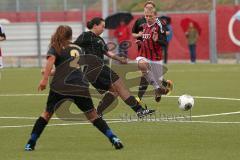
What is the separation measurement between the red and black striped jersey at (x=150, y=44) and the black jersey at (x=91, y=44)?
2870 millimetres

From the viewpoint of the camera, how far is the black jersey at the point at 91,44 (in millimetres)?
15570

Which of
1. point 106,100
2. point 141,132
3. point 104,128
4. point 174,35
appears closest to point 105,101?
point 106,100

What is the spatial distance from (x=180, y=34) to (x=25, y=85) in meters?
16.4

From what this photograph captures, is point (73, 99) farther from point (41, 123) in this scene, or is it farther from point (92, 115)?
point (41, 123)

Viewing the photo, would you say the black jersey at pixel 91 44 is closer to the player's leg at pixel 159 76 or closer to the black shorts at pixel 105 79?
the black shorts at pixel 105 79

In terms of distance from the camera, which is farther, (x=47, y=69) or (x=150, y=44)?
(x=150, y=44)

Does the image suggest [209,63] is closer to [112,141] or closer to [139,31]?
[139,31]

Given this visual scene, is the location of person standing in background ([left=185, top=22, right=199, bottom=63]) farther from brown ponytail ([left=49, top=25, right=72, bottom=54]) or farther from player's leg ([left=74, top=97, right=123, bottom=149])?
brown ponytail ([left=49, top=25, right=72, bottom=54])

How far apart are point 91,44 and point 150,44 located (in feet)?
10.5

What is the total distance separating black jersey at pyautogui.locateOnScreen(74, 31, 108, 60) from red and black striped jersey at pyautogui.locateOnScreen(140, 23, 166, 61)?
287cm

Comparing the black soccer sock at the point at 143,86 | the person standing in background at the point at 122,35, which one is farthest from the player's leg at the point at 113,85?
the person standing in background at the point at 122,35

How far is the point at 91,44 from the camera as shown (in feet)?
51.6

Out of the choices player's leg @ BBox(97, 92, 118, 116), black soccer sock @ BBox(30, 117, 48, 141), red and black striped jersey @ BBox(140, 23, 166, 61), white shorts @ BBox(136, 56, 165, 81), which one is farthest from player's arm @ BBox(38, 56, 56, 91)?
white shorts @ BBox(136, 56, 165, 81)

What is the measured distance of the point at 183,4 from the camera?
5853cm
